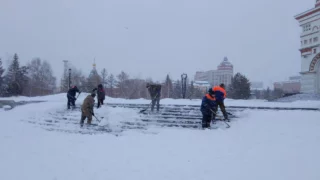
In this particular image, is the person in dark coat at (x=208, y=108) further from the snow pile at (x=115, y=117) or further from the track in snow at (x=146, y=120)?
the snow pile at (x=115, y=117)

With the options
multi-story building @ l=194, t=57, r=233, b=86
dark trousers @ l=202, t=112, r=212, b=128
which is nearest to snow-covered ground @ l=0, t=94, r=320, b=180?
dark trousers @ l=202, t=112, r=212, b=128

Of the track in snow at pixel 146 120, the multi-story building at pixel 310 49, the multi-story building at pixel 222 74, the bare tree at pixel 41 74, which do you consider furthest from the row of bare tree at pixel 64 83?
the multi-story building at pixel 222 74

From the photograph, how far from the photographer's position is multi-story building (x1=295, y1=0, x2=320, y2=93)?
772 inches

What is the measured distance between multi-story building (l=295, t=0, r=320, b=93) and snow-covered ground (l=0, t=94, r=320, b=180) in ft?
40.6

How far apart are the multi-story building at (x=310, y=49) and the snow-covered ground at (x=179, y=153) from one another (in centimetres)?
1238

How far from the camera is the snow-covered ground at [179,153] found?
486cm

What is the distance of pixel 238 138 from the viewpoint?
291 inches

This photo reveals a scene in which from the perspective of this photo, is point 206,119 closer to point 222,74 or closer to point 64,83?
point 64,83

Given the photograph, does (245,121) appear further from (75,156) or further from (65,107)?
(65,107)

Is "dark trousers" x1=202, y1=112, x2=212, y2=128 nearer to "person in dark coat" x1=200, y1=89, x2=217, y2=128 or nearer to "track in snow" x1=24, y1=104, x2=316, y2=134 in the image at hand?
"person in dark coat" x1=200, y1=89, x2=217, y2=128

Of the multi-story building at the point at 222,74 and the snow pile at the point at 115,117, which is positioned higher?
the multi-story building at the point at 222,74

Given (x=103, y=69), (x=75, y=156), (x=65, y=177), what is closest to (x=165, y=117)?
(x=75, y=156)

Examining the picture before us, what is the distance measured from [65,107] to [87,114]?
4.84 meters

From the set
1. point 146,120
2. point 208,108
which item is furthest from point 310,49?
point 146,120
